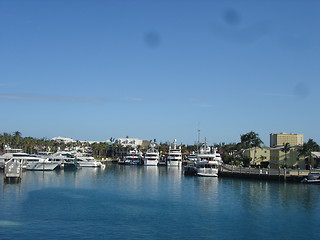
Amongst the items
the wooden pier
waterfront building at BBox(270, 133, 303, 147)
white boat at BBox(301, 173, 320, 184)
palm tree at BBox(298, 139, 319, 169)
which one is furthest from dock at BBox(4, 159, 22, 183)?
waterfront building at BBox(270, 133, 303, 147)

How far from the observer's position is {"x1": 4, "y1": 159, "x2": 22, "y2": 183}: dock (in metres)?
74.8

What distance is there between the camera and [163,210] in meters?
47.8

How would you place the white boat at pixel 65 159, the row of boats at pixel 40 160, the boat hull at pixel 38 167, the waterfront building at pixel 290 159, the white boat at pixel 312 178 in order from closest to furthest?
the white boat at pixel 312 178, the waterfront building at pixel 290 159, the boat hull at pixel 38 167, the row of boats at pixel 40 160, the white boat at pixel 65 159

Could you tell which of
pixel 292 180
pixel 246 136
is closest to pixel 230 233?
pixel 292 180

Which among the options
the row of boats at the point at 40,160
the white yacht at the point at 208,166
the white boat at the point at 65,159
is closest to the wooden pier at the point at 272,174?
the white yacht at the point at 208,166

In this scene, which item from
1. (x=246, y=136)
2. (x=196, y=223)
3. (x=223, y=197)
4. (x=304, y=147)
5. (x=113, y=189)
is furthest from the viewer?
(x=246, y=136)

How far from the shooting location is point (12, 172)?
76.1m

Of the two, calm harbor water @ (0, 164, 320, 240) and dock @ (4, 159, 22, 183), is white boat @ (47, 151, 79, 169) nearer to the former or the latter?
dock @ (4, 159, 22, 183)

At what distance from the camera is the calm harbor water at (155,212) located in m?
37.0

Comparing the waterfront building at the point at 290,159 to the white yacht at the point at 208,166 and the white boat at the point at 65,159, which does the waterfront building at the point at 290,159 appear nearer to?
the white yacht at the point at 208,166

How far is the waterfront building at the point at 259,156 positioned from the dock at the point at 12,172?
6447cm

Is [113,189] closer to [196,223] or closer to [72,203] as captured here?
[72,203]

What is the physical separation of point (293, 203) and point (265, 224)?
51.9 feet

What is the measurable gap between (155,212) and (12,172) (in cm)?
4124
